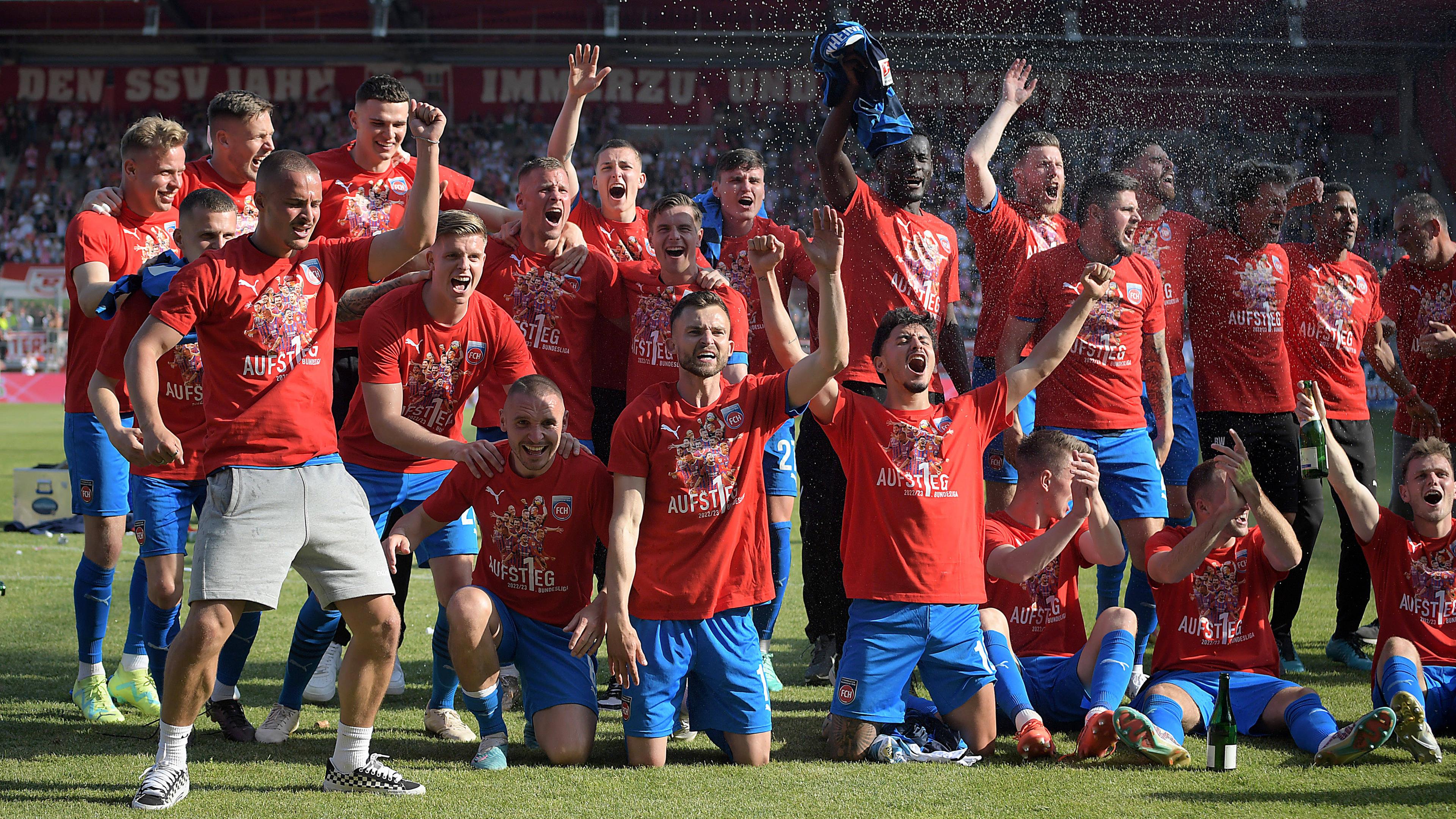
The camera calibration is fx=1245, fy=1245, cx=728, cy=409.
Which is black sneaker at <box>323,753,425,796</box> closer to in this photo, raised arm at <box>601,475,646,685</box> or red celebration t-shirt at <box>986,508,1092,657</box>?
raised arm at <box>601,475,646,685</box>

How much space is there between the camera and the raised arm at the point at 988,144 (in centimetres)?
654

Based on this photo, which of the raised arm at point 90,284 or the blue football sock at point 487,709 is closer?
the blue football sock at point 487,709

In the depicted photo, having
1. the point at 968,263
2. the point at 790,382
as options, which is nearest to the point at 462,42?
the point at 968,263

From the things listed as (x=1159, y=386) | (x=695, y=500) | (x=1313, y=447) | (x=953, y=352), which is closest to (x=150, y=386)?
(x=695, y=500)

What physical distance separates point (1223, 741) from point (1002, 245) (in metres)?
3.12

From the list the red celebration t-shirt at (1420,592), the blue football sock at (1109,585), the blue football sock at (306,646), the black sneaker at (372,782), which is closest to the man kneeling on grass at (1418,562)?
the red celebration t-shirt at (1420,592)

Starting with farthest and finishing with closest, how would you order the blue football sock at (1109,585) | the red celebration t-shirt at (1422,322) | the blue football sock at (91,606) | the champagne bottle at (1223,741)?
1. the red celebration t-shirt at (1422,322)
2. the blue football sock at (1109,585)
3. the blue football sock at (91,606)
4. the champagne bottle at (1223,741)

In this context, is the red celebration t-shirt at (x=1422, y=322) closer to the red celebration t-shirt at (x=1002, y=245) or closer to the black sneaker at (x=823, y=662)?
the red celebration t-shirt at (x=1002, y=245)

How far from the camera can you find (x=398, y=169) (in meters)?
6.52

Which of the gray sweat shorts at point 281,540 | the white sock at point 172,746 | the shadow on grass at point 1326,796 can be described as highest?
the gray sweat shorts at point 281,540

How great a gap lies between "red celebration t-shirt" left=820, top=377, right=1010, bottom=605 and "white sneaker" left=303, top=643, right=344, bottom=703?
A: 8.63 ft

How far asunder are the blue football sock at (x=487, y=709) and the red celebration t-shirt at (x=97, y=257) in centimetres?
241

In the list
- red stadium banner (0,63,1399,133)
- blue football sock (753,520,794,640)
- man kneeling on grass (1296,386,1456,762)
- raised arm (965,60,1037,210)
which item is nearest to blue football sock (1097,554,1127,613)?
man kneeling on grass (1296,386,1456,762)

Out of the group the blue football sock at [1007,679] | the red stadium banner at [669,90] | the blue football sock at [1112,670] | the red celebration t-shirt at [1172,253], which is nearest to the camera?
the blue football sock at [1112,670]
